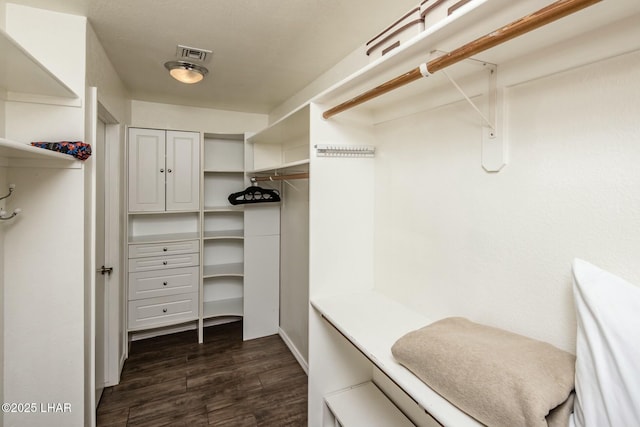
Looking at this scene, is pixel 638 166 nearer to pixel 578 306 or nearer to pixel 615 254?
pixel 615 254

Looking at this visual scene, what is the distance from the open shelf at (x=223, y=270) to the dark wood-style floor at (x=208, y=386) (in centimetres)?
68

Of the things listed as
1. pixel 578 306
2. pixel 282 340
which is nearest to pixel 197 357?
pixel 282 340

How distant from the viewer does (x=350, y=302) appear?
1762 millimetres

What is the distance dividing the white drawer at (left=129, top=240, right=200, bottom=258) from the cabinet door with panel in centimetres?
35

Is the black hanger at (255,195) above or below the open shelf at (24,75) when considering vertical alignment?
below

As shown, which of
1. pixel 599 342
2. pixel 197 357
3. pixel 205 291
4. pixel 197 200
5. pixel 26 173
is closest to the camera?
pixel 599 342

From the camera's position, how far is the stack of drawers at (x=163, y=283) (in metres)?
2.97

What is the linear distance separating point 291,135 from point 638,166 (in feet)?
8.03

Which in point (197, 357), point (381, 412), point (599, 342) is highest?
point (599, 342)

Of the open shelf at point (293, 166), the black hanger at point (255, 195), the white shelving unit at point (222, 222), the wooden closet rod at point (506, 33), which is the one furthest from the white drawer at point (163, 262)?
the wooden closet rod at point (506, 33)

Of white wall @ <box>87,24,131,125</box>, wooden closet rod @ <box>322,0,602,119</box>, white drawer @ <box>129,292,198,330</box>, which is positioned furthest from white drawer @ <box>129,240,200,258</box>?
wooden closet rod @ <box>322,0,602,119</box>

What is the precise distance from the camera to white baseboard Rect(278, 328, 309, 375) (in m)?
2.69

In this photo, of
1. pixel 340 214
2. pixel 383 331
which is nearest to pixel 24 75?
pixel 340 214

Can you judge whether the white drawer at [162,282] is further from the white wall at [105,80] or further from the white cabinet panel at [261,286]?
the white wall at [105,80]
